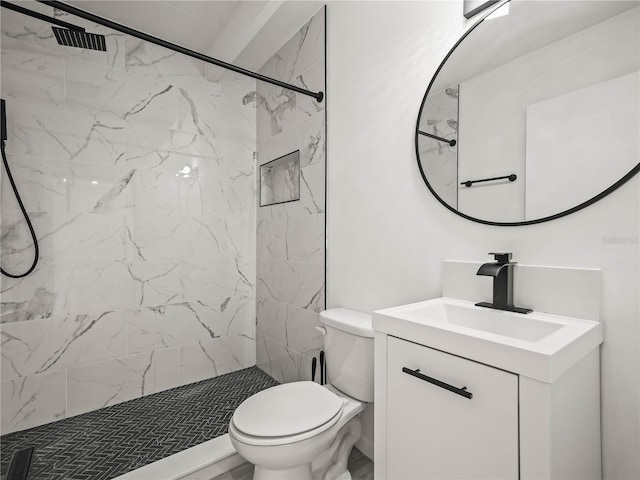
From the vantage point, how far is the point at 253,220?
110 inches

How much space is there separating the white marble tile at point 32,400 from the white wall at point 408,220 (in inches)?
68.2

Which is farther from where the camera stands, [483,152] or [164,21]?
[164,21]

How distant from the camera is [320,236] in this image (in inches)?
80.7

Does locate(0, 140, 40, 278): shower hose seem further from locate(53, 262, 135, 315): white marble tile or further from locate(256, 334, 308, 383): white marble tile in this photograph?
locate(256, 334, 308, 383): white marble tile

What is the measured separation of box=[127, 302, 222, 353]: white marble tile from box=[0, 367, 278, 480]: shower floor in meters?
0.35

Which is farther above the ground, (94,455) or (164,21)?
(164,21)

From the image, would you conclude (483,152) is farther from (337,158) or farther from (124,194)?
(124,194)

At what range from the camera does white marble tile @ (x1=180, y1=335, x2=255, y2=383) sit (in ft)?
8.06

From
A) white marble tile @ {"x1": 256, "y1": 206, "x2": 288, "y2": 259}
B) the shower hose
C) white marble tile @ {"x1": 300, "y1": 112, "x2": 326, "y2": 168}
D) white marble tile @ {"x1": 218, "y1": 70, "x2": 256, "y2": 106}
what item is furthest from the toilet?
white marble tile @ {"x1": 218, "y1": 70, "x2": 256, "y2": 106}

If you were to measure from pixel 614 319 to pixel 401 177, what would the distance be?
3.03 ft

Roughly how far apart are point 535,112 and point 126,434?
244cm

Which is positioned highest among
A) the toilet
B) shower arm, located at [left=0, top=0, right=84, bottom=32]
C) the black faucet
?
shower arm, located at [left=0, top=0, right=84, bottom=32]

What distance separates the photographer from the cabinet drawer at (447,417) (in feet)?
2.54

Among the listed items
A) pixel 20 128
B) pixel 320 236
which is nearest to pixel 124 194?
pixel 20 128
